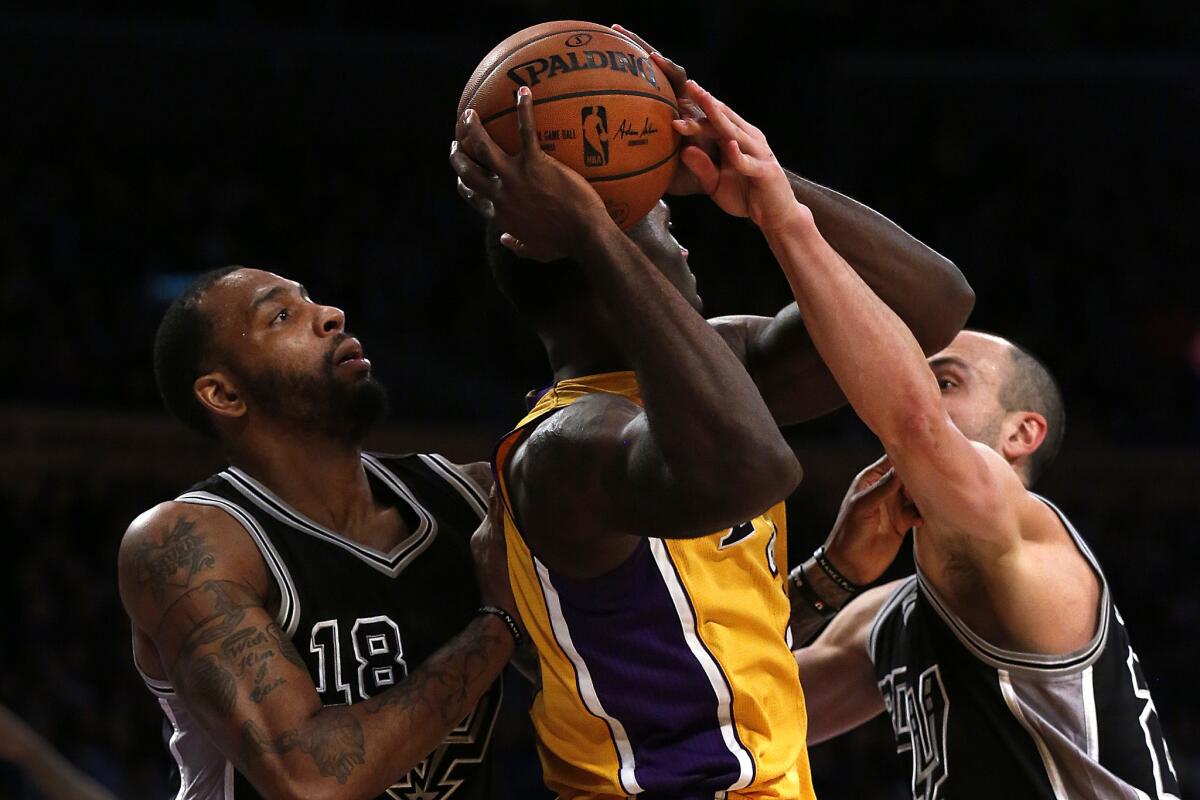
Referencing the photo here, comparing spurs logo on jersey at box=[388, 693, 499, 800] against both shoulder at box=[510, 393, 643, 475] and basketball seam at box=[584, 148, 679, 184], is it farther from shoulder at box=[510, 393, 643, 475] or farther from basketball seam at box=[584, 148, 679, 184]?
basketball seam at box=[584, 148, 679, 184]

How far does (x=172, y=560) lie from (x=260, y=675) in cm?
33

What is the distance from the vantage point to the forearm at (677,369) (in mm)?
2309

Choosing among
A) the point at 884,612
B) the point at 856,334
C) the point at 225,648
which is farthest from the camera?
the point at 884,612

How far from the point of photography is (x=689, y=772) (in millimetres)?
2590

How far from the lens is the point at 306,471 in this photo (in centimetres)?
342

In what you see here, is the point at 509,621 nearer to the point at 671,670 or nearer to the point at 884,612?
the point at 671,670

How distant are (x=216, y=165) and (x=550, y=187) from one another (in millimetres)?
12810

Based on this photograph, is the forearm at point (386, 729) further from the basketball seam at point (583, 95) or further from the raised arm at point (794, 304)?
the basketball seam at point (583, 95)

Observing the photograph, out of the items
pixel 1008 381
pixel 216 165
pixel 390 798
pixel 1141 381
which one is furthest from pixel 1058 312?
pixel 390 798

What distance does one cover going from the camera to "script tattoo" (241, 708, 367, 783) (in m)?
2.85

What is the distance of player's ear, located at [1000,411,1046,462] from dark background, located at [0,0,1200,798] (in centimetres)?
718

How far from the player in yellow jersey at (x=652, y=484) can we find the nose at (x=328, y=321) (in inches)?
28.2

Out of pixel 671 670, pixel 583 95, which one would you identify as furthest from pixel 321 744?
pixel 583 95

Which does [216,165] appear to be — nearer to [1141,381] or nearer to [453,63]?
[453,63]
